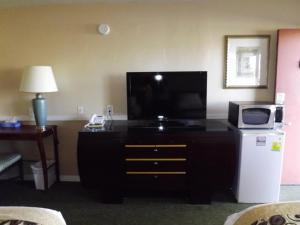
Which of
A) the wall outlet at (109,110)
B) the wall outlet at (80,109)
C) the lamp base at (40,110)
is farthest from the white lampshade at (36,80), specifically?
the wall outlet at (109,110)

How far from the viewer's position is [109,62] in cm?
317

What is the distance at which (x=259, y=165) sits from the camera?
2.65 metres

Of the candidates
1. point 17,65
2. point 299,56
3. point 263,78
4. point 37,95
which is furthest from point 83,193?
point 299,56

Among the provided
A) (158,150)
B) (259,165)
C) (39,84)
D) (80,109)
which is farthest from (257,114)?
(39,84)

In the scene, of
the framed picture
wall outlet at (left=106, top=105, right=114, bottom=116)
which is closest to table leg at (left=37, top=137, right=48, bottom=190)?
wall outlet at (left=106, top=105, right=114, bottom=116)

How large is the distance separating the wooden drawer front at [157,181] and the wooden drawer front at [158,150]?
0.71 feet

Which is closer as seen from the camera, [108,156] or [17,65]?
[108,156]

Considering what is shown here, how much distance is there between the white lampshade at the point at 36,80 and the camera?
2.86 m

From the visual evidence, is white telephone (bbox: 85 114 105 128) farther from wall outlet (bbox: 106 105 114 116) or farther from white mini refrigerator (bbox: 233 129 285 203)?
white mini refrigerator (bbox: 233 129 285 203)

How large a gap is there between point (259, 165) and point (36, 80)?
2.69 metres

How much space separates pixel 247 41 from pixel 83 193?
9.05 ft

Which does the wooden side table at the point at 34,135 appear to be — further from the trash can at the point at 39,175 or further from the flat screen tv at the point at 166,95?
the flat screen tv at the point at 166,95

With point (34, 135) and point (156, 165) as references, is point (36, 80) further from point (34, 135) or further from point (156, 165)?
point (156, 165)

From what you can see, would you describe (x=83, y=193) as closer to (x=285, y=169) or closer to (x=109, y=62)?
(x=109, y=62)
